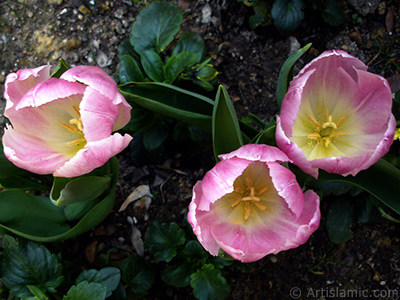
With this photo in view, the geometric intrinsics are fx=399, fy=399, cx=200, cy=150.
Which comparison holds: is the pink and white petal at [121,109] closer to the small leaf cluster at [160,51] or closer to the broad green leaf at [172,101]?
the broad green leaf at [172,101]

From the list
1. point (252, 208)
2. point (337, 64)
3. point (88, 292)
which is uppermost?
point (337, 64)

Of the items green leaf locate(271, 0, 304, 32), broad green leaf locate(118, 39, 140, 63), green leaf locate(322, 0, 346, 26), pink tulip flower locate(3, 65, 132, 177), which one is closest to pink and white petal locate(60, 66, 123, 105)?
pink tulip flower locate(3, 65, 132, 177)

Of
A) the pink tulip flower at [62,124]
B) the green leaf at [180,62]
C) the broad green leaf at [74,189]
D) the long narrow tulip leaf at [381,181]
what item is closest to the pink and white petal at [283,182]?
the long narrow tulip leaf at [381,181]

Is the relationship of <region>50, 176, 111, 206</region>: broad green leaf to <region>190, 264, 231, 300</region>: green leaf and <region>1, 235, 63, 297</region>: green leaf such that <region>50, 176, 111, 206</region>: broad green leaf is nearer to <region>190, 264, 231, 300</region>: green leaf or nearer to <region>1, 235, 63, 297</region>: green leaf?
<region>1, 235, 63, 297</region>: green leaf

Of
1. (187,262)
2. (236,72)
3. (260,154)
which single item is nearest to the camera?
(260,154)

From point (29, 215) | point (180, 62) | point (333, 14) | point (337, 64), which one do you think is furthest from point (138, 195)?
point (333, 14)

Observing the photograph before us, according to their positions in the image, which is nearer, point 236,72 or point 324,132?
point 324,132

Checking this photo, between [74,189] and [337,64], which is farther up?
[337,64]

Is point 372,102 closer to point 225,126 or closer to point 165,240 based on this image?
point 225,126
